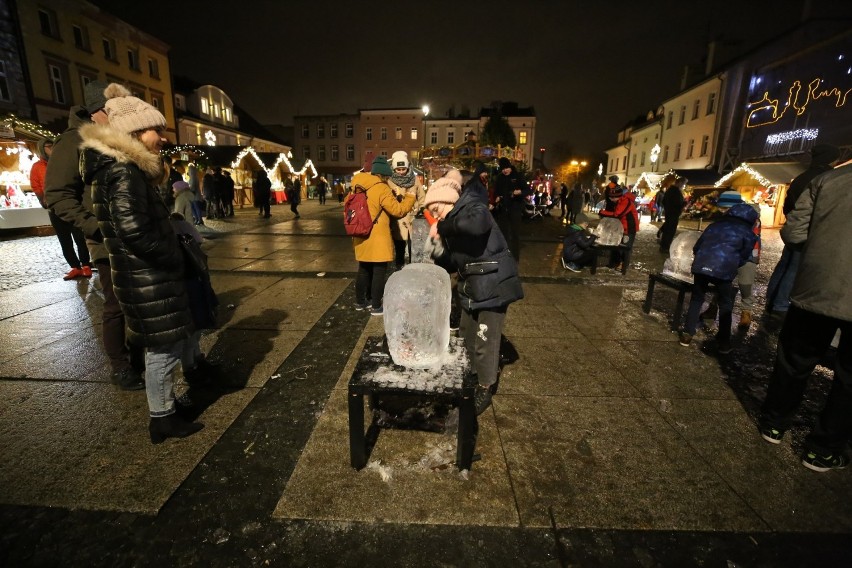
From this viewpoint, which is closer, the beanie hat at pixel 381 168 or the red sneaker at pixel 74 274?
the beanie hat at pixel 381 168

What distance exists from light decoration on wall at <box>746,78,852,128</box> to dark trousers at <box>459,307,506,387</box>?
20.6m

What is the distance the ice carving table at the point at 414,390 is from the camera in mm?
2172

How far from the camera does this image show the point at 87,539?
6.19ft

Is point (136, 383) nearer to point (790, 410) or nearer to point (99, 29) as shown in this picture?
point (790, 410)

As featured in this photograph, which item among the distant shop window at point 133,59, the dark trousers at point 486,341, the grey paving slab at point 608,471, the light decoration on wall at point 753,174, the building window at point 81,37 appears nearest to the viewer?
the grey paving slab at point 608,471

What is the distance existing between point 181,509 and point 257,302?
3762 mm

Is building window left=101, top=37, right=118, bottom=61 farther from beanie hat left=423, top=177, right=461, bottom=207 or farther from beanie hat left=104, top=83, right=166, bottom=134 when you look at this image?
beanie hat left=423, top=177, right=461, bottom=207

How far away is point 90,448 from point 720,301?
553 centimetres

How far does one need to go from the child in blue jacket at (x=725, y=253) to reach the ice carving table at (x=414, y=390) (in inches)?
120

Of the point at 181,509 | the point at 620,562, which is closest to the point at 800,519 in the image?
the point at 620,562

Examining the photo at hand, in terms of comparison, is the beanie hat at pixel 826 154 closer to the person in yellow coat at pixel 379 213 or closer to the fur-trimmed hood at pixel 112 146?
the person in yellow coat at pixel 379 213

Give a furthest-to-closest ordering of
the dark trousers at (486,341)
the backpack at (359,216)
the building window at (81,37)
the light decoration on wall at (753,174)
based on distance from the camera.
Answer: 1. the building window at (81,37)
2. the light decoration on wall at (753,174)
3. the backpack at (359,216)
4. the dark trousers at (486,341)

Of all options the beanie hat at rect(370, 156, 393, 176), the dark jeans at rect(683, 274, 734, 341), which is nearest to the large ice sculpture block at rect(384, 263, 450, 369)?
the beanie hat at rect(370, 156, 393, 176)

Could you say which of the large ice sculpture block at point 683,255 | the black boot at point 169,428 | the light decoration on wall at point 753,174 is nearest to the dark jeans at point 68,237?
the black boot at point 169,428
